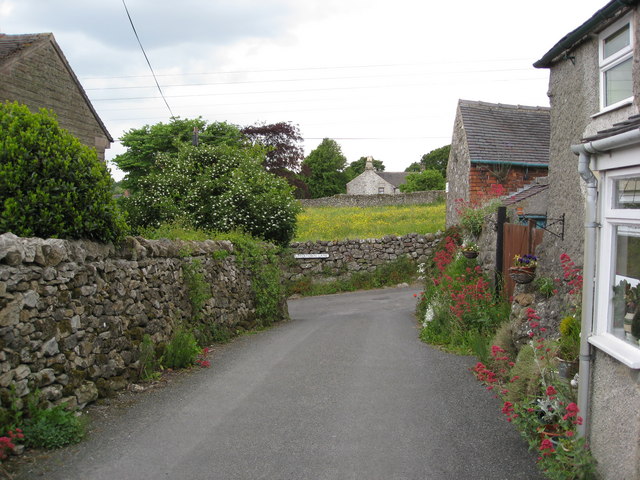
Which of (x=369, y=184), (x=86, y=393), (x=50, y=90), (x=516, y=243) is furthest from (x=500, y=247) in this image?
(x=369, y=184)

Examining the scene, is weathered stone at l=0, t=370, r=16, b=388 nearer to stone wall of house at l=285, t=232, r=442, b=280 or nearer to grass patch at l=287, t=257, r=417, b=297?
grass patch at l=287, t=257, r=417, b=297

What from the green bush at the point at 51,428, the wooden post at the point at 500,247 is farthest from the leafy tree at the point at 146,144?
the green bush at the point at 51,428

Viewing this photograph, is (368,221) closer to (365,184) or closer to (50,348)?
(50,348)

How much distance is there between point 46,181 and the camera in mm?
6168

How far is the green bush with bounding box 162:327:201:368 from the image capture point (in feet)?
28.3

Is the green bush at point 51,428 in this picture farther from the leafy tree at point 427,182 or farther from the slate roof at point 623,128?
the leafy tree at point 427,182

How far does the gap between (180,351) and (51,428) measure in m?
3.40

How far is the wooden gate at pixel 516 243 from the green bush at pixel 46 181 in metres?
7.19

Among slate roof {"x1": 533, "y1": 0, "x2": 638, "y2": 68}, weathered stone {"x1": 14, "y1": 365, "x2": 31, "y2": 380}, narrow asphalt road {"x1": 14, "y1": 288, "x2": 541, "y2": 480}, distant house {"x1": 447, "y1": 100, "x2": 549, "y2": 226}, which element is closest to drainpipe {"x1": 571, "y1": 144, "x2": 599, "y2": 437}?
narrow asphalt road {"x1": 14, "y1": 288, "x2": 541, "y2": 480}

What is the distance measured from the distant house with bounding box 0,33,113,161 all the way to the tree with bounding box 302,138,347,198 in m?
53.6

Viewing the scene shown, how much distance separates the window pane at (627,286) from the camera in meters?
4.29

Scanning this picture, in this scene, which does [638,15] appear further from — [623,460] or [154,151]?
[154,151]

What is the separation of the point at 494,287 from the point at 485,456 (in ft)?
23.1

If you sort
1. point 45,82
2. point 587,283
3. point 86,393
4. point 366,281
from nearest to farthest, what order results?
point 587,283, point 86,393, point 45,82, point 366,281
